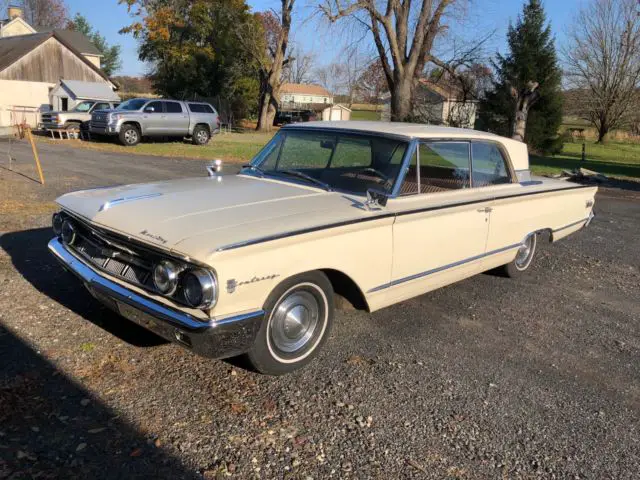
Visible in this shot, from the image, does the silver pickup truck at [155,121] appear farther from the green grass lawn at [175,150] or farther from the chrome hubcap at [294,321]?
the chrome hubcap at [294,321]

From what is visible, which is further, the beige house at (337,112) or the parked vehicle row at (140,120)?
the beige house at (337,112)

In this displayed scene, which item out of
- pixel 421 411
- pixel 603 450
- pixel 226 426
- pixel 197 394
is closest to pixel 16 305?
pixel 197 394

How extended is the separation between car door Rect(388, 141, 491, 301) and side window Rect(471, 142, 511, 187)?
0.42 feet

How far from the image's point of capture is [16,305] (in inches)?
168

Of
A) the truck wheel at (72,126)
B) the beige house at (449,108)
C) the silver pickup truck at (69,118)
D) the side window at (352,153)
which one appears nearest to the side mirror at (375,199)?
the side window at (352,153)

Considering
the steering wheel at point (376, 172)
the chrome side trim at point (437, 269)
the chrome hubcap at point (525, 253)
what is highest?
the steering wheel at point (376, 172)

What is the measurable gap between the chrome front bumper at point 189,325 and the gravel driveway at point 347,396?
1.24 ft

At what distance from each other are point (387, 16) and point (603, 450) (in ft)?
66.1

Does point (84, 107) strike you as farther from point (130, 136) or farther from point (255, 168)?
point (255, 168)

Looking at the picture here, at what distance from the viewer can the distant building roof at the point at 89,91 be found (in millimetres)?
28158

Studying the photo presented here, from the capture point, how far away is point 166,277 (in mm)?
2977

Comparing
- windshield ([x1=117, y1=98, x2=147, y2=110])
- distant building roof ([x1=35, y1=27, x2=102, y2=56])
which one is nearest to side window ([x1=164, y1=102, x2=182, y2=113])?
windshield ([x1=117, y1=98, x2=147, y2=110])

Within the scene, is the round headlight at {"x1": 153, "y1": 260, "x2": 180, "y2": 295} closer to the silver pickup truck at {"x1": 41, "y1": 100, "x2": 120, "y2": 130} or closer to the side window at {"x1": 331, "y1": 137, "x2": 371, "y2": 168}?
the side window at {"x1": 331, "y1": 137, "x2": 371, "y2": 168}

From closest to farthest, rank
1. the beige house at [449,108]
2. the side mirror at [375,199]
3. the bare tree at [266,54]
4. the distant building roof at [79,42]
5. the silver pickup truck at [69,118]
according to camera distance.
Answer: the side mirror at [375,199], the silver pickup truck at [69,118], the beige house at [449,108], the bare tree at [266,54], the distant building roof at [79,42]
